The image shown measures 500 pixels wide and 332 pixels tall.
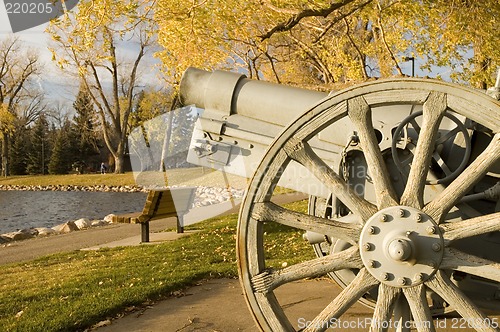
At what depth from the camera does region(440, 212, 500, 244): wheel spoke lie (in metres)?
2.70

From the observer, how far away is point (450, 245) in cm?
279

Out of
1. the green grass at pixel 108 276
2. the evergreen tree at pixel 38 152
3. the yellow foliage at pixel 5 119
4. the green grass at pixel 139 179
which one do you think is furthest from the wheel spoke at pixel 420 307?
the evergreen tree at pixel 38 152

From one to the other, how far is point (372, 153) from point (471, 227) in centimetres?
60

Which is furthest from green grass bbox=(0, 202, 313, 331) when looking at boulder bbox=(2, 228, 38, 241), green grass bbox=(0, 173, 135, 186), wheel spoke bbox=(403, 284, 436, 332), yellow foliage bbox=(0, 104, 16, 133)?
yellow foliage bbox=(0, 104, 16, 133)

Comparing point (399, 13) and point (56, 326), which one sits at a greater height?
point (399, 13)

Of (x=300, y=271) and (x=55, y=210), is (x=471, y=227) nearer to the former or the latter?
(x=300, y=271)

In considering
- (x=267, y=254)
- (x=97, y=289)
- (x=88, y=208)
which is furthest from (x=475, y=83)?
(x=88, y=208)

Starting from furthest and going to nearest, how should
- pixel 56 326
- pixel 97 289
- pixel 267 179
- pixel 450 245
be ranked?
pixel 97 289 → pixel 56 326 → pixel 267 179 → pixel 450 245

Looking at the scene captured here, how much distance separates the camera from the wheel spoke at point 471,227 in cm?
270

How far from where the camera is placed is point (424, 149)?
2838 millimetres

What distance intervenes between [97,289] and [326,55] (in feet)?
36.2

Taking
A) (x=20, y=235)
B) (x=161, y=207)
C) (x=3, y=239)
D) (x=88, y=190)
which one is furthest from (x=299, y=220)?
(x=88, y=190)

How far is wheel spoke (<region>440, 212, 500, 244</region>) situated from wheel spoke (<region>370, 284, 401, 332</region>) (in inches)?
14.5

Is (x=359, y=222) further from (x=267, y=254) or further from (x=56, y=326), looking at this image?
(x=267, y=254)
